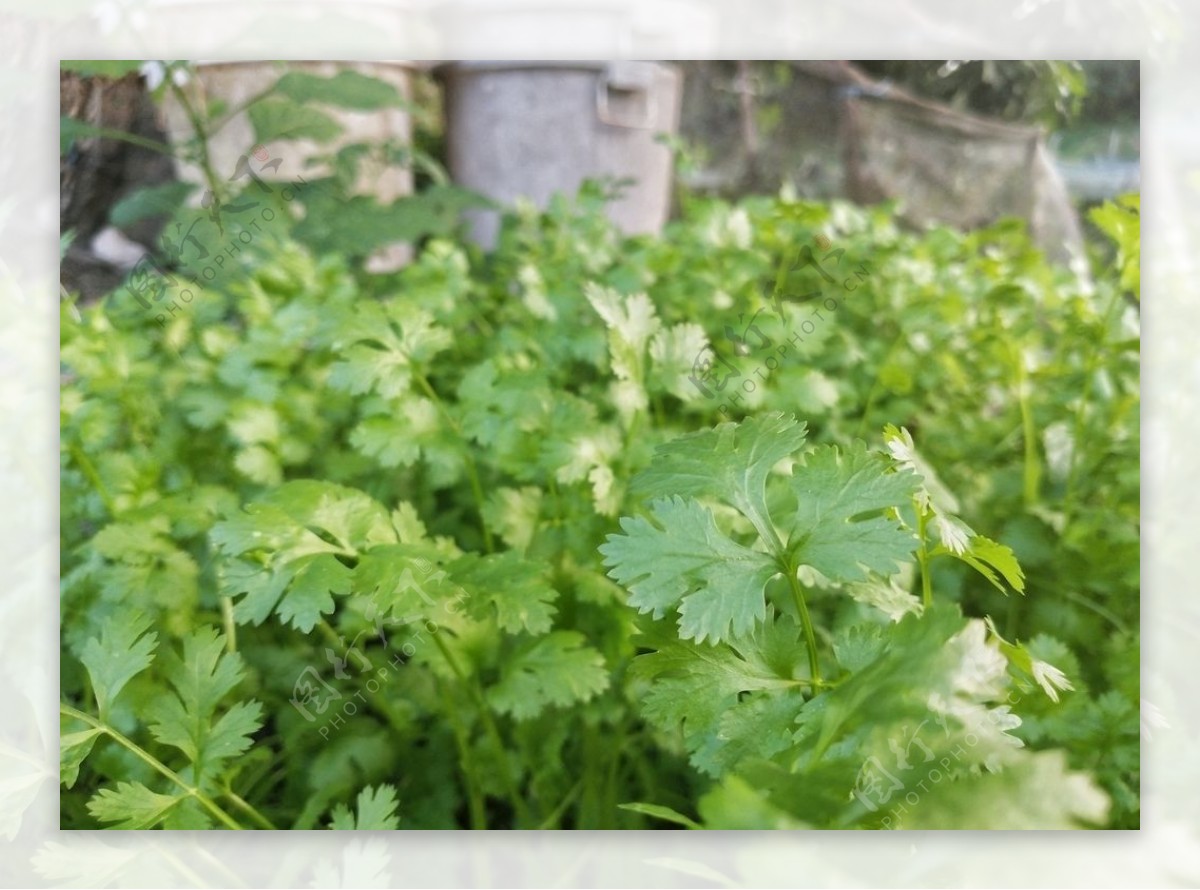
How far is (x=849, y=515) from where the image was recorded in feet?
1.79

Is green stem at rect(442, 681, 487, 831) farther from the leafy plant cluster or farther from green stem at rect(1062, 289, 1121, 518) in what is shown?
green stem at rect(1062, 289, 1121, 518)

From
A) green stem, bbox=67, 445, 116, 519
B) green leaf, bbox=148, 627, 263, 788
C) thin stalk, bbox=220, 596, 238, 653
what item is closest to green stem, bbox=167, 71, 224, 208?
green stem, bbox=67, 445, 116, 519

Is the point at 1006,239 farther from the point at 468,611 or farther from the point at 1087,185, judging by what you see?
the point at 468,611

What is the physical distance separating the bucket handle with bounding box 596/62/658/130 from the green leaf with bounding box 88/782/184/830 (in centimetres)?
133

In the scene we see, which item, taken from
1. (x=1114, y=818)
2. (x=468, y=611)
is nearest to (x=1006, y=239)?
(x=1114, y=818)

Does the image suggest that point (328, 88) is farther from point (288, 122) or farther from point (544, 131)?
→ point (544, 131)

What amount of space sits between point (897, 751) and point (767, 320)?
2.15ft

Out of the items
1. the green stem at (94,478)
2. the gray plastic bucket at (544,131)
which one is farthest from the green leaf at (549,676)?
the gray plastic bucket at (544,131)

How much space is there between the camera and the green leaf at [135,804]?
2.10 ft

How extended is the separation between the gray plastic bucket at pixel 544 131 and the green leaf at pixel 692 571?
3.99ft

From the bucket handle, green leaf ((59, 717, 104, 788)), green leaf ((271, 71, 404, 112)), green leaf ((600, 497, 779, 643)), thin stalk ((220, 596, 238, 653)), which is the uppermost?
the bucket handle

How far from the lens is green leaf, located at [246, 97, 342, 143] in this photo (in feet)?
4.18

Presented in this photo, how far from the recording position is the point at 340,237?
1.35 metres

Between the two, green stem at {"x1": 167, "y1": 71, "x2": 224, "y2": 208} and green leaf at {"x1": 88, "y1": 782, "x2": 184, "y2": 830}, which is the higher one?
green stem at {"x1": 167, "y1": 71, "x2": 224, "y2": 208}
